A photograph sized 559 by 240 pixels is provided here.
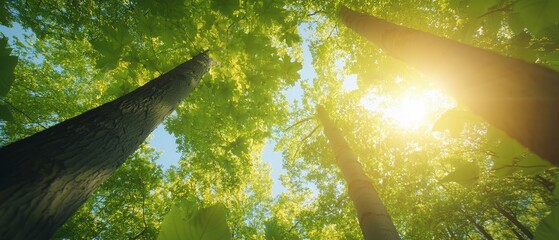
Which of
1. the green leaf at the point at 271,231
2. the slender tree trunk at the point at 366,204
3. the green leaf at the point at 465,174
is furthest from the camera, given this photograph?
the slender tree trunk at the point at 366,204

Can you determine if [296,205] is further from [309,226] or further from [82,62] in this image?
[82,62]

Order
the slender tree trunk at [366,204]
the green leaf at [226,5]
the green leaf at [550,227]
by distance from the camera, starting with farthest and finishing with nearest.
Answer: the green leaf at [226,5], the slender tree trunk at [366,204], the green leaf at [550,227]

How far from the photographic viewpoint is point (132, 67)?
427 cm

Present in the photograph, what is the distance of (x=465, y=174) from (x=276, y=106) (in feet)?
20.5

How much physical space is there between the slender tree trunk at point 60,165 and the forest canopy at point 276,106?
1.12ft

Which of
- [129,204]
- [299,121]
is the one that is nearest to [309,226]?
[299,121]

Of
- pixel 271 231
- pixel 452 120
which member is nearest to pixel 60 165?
pixel 271 231

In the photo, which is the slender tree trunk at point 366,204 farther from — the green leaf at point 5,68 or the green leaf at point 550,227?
the green leaf at point 5,68

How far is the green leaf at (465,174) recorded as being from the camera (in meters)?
0.81

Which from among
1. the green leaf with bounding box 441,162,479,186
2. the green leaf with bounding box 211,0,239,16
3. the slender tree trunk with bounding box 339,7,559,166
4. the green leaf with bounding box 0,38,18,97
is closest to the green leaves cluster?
the green leaf with bounding box 0,38,18,97

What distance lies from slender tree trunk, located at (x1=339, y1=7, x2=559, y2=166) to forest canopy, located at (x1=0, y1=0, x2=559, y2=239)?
5 cm

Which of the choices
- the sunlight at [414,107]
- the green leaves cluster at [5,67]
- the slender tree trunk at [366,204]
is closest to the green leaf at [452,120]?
the green leaves cluster at [5,67]

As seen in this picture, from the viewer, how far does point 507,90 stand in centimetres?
79

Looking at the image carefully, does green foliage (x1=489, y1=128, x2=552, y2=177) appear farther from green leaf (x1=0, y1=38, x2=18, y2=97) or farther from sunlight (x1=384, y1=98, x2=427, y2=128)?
sunlight (x1=384, y1=98, x2=427, y2=128)
